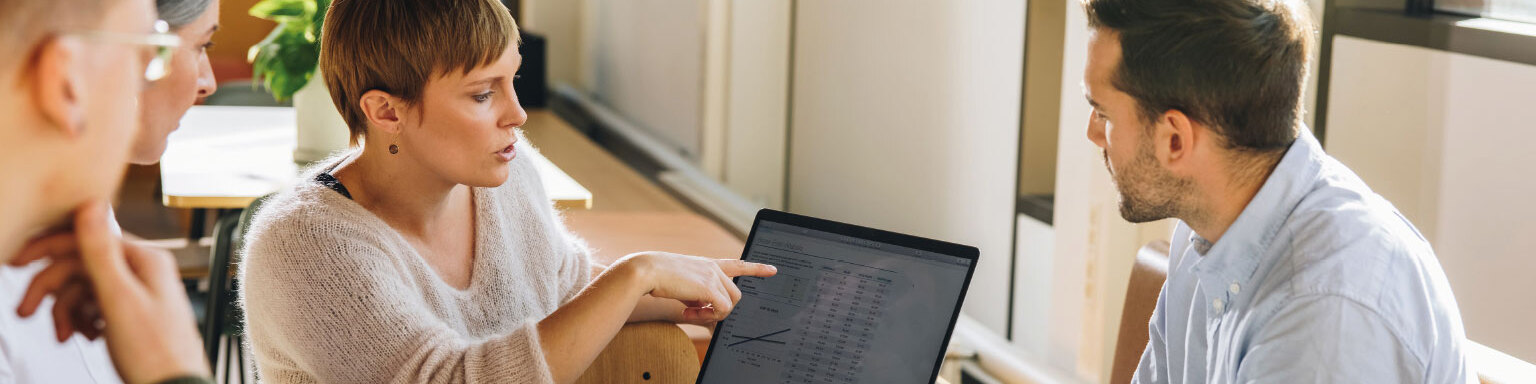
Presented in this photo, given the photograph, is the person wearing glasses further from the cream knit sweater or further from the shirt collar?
the shirt collar

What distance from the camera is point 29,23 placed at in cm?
55

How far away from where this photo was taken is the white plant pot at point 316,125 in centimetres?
265

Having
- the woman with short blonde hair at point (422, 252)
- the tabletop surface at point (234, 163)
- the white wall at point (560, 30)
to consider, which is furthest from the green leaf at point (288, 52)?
the white wall at point (560, 30)

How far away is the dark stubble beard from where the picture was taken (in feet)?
3.83

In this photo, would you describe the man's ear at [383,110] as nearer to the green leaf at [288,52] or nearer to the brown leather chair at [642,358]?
the brown leather chair at [642,358]

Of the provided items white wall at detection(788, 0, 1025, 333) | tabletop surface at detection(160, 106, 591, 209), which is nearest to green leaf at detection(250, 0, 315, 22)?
tabletop surface at detection(160, 106, 591, 209)

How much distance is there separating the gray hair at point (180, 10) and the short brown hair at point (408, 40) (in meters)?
0.26

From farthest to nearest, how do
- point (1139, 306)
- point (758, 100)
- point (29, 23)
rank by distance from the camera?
point (758, 100), point (1139, 306), point (29, 23)

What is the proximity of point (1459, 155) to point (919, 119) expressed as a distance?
→ 55.9 inches

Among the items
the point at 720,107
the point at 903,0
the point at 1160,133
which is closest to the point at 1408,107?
the point at 1160,133

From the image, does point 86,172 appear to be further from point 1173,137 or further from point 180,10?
point 1173,137

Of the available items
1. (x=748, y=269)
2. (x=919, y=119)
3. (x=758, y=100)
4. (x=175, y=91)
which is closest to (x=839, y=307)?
(x=748, y=269)

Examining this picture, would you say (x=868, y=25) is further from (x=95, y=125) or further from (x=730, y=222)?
(x=95, y=125)

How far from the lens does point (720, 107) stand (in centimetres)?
392
